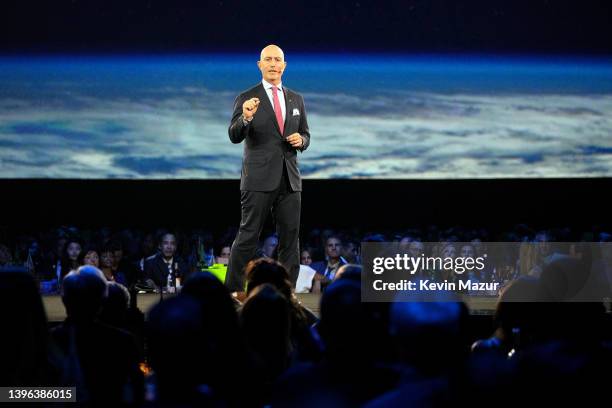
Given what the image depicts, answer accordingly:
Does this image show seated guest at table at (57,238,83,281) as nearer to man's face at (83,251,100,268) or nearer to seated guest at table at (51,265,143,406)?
man's face at (83,251,100,268)

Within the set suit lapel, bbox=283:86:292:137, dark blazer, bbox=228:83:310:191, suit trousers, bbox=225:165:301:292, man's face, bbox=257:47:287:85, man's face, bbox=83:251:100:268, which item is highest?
man's face, bbox=257:47:287:85

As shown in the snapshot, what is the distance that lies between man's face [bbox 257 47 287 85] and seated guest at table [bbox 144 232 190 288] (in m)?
1.93

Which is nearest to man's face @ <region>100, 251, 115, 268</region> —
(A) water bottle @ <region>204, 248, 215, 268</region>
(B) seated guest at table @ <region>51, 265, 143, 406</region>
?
(A) water bottle @ <region>204, 248, 215, 268</region>

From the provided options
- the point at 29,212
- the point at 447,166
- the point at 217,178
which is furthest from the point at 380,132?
the point at 29,212

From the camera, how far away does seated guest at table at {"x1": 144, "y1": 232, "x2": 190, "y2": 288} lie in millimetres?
5938

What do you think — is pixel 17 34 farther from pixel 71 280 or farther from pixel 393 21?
pixel 71 280

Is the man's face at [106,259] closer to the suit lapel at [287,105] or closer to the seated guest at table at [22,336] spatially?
the suit lapel at [287,105]

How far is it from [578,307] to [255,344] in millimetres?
957

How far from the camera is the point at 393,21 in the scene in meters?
8.21

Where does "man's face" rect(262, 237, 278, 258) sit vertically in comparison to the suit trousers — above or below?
below

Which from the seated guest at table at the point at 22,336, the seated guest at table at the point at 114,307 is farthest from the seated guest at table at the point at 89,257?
the seated guest at table at the point at 22,336

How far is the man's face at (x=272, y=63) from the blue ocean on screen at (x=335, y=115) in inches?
153

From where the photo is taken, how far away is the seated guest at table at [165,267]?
5.94 m

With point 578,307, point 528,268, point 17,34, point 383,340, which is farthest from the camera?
point 17,34
